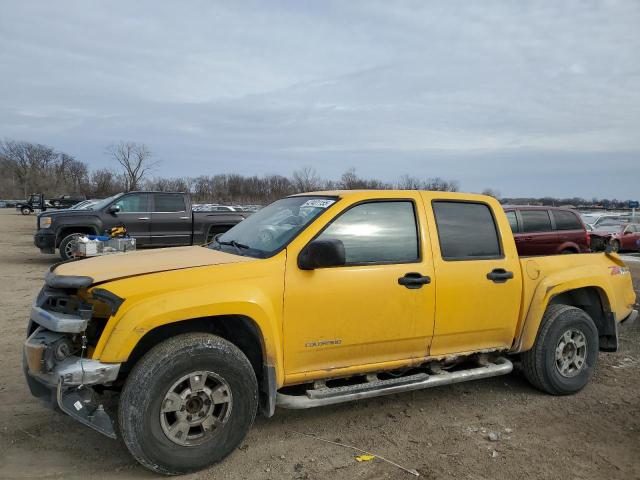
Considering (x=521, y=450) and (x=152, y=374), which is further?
(x=521, y=450)

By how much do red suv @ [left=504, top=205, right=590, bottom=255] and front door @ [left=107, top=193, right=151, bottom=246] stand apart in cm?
894

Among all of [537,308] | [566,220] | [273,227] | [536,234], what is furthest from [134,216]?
[537,308]

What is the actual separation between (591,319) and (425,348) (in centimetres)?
195

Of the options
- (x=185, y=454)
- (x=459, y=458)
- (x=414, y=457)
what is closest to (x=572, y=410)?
(x=459, y=458)

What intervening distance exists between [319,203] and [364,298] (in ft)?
2.76

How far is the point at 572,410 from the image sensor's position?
4.36m

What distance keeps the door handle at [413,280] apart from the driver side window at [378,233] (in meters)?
0.13

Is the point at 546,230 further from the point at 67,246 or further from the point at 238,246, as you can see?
the point at 67,246

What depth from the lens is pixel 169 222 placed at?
530 inches

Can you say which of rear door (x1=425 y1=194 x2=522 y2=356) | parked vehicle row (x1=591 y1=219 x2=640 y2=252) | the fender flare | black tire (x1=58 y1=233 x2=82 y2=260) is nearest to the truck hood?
rear door (x1=425 y1=194 x2=522 y2=356)

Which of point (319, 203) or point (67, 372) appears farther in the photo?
point (319, 203)

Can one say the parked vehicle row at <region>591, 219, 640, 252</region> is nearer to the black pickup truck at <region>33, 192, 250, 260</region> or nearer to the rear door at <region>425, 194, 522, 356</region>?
the black pickup truck at <region>33, 192, 250, 260</region>

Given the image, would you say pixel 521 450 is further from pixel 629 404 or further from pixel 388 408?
pixel 629 404

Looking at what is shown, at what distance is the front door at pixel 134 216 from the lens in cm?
1294
